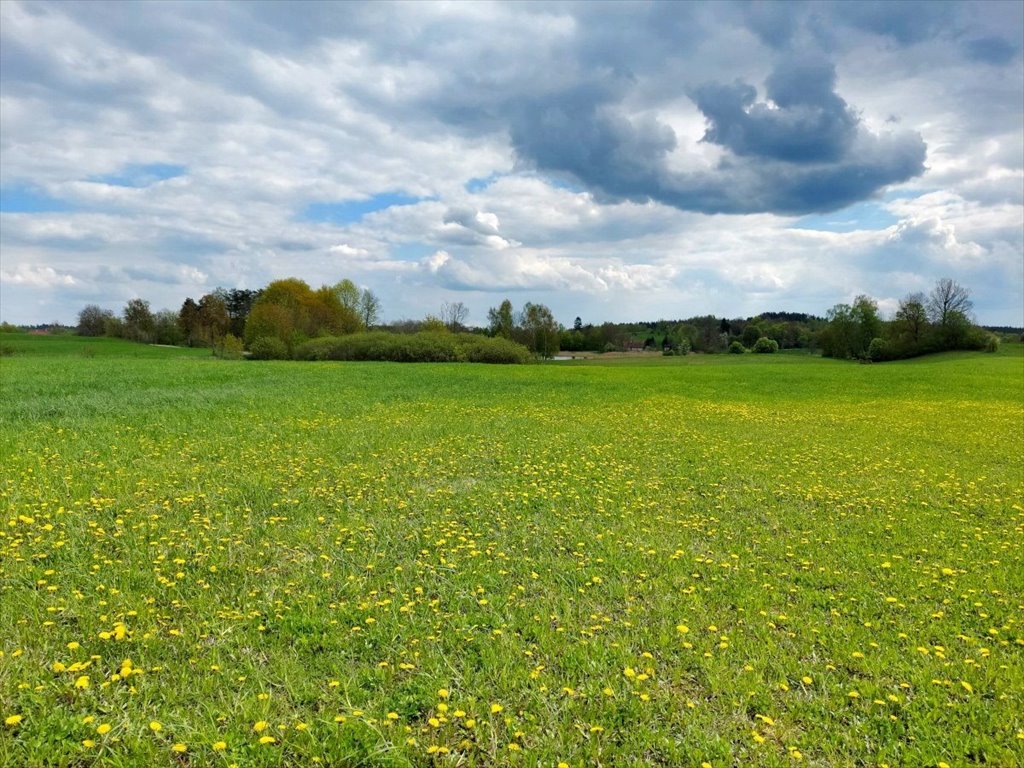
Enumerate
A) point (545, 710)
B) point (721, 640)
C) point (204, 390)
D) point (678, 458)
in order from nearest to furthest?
1. point (545, 710)
2. point (721, 640)
3. point (678, 458)
4. point (204, 390)

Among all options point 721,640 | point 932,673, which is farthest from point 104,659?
point 932,673

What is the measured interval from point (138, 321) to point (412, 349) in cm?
6926

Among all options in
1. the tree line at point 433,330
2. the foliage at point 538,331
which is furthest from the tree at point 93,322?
the foliage at point 538,331

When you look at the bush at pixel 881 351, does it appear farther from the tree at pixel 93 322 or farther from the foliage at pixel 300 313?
the tree at pixel 93 322

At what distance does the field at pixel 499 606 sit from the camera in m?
Result: 4.38

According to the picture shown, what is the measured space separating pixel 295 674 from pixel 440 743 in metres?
1.46

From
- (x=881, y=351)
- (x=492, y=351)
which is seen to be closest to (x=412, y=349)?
(x=492, y=351)

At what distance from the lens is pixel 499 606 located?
6332mm

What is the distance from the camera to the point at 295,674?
16.5 feet

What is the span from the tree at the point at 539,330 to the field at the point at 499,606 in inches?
3412

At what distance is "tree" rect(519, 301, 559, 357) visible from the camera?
3974 inches

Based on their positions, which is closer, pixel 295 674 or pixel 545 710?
pixel 545 710

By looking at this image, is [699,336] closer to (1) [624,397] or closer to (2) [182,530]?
(1) [624,397]

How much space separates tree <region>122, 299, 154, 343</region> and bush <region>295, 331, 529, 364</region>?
177 feet
